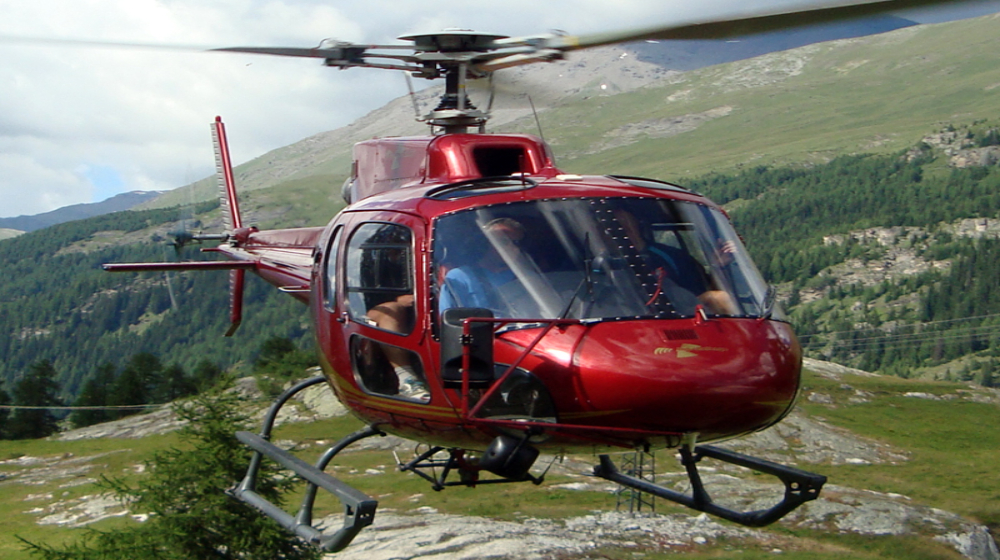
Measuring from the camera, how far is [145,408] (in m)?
115

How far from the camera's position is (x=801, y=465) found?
222 feet

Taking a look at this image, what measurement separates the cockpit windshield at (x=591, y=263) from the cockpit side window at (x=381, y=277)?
549 mm

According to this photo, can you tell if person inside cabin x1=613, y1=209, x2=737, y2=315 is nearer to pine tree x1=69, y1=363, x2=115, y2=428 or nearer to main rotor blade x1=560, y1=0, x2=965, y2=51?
main rotor blade x1=560, y1=0, x2=965, y2=51

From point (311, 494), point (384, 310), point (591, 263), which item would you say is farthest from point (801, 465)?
point (591, 263)

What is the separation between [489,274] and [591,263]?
98 centimetres

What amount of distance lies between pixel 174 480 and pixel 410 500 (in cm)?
3078

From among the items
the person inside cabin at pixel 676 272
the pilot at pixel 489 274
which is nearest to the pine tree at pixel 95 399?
the pilot at pixel 489 274

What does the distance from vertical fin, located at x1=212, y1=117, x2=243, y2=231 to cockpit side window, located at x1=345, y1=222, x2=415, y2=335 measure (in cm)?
1225

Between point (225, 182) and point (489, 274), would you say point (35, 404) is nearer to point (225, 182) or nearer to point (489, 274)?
point (225, 182)

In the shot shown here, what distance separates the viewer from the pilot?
9.65 meters

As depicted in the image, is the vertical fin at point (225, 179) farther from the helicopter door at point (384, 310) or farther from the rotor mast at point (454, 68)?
the helicopter door at point (384, 310)

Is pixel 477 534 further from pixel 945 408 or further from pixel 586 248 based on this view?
pixel 945 408

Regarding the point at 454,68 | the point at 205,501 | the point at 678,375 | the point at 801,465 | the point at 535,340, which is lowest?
the point at 801,465

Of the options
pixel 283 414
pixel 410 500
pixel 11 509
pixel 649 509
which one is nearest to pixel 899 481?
pixel 649 509
